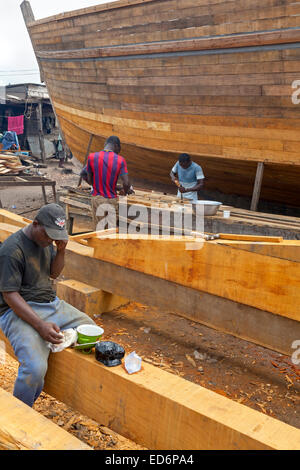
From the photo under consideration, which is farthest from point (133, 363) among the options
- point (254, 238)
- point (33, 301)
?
point (254, 238)

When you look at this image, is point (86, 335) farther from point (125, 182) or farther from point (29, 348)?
point (125, 182)

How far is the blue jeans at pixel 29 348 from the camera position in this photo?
88.9 inches

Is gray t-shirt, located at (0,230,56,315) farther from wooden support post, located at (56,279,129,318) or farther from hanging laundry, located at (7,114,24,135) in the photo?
hanging laundry, located at (7,114,24,135)

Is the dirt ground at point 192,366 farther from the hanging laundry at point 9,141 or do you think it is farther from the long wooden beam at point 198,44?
the hanging laundry at point 9,141

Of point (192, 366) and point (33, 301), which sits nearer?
point (33, 301)

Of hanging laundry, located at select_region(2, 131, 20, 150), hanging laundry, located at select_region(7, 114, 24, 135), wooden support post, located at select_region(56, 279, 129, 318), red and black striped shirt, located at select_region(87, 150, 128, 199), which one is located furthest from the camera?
hanging laundry, located at select_region(7, 114, 24, 135)

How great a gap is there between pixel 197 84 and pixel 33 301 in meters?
5.41

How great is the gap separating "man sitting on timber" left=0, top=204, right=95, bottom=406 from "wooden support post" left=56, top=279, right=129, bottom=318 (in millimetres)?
754

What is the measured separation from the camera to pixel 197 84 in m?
6.96

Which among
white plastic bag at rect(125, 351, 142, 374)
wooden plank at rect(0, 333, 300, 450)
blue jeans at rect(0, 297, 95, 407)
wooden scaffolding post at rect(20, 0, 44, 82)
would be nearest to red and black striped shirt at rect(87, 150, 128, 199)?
blue jeans at rect(0, 297, 95, 407)

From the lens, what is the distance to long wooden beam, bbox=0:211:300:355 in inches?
106

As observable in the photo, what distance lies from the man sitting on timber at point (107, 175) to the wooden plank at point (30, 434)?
4.34m
